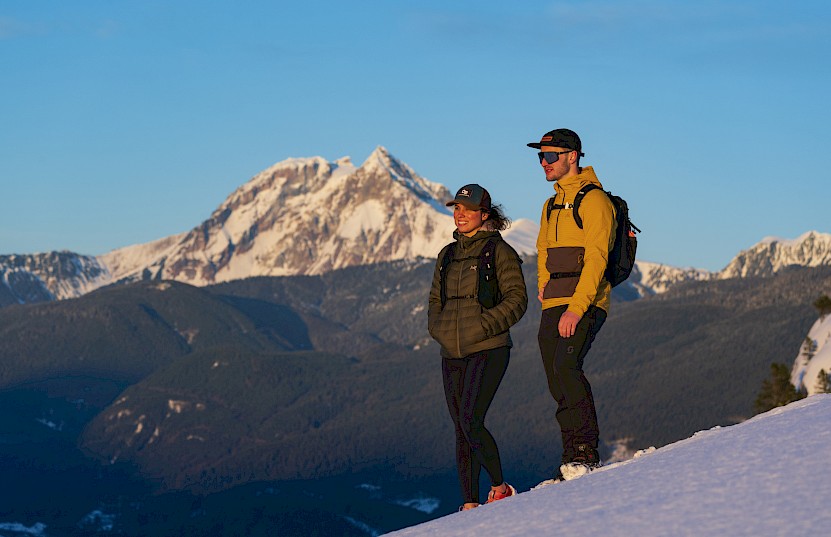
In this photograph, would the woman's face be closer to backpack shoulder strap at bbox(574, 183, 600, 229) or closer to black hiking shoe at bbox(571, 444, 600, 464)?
backpack shoulder strap at bbox(574, 183, 600, 229)

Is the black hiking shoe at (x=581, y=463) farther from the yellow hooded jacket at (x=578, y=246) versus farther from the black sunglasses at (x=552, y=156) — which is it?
the black sunglasses at (x=552, y=156)

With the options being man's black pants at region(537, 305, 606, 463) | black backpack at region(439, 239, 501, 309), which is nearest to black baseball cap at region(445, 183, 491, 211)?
black backpack at region(439, 239, 501, 309)

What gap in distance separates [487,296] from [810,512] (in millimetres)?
8657

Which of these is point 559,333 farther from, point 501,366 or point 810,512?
point 810,512

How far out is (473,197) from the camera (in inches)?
899

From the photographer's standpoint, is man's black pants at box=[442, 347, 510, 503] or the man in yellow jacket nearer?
the man in yellow jacket

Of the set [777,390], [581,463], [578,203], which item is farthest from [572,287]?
[777,390]

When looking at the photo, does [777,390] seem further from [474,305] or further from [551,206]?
[474,305]

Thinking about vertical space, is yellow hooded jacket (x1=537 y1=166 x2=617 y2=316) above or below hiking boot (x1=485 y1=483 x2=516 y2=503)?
above

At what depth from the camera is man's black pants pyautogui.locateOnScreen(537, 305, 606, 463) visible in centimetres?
2183

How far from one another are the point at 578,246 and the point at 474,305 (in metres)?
1.78

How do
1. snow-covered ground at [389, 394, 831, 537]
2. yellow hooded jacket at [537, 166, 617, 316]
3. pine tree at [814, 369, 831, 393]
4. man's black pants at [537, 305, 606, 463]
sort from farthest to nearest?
pine tree at [814, 369, 831, 393], man's black pants at [537, 305, 606, 463], yellow hooded jacket at [537, 166, 617, 316], snow-covered ground at [389, 394, 831, 537]

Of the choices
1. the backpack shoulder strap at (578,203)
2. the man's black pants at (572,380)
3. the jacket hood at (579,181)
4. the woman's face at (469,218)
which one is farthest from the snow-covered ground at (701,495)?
the woman's face at (469,218)

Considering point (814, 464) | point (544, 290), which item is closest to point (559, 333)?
point (544, 290)
